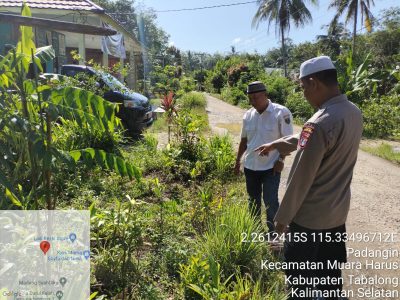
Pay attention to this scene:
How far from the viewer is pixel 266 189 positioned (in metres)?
3.78

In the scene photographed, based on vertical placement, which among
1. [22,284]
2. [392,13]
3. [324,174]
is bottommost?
[22,284]

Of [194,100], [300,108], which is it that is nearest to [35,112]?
[300,108]

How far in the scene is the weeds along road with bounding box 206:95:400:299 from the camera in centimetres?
363

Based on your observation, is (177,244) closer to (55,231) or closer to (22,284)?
(55,231)

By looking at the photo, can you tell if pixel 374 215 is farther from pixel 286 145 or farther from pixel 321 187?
pixel 321 187

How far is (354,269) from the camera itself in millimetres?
3605

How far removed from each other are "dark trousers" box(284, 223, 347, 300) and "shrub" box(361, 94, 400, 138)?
406 inches

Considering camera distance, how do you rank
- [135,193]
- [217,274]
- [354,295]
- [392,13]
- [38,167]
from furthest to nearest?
[392,13], [135,193], [354,295], [217,274], [38,167]

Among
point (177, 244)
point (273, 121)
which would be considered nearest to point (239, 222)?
point (177, 244)

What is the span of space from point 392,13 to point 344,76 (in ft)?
67.5

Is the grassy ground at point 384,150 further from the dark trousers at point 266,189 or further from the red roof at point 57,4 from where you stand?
the red roof at point 57,4

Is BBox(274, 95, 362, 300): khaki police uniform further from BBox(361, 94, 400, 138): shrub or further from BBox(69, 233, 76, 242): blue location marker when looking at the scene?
BBox(361, 94, 400, 138): shrub

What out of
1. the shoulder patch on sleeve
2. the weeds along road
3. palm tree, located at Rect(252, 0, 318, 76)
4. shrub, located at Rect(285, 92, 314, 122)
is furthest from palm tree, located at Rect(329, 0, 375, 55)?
the shoulder patch on sleeve

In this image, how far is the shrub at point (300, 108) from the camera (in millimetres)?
15344
